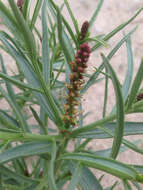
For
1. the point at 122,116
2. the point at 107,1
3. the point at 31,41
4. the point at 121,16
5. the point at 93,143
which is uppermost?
the point at 107,1

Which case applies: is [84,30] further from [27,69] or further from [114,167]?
[114,167]

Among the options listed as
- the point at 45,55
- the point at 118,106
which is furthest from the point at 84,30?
the point at 118,106

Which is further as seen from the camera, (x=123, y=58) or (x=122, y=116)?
(x=123, y=58)

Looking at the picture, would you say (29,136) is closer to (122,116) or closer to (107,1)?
(122,116)

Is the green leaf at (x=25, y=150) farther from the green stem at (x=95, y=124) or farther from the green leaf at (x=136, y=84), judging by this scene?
the green leaf at (x=136, y=84)

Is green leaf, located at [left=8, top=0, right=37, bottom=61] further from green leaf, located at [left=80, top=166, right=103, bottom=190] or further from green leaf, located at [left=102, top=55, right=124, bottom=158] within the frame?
green leaf, located at [left=80, top=166, right=103, bottom=190]

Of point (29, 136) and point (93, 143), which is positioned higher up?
point (29, 136)

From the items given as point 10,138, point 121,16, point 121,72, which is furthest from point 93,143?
point 121,16
